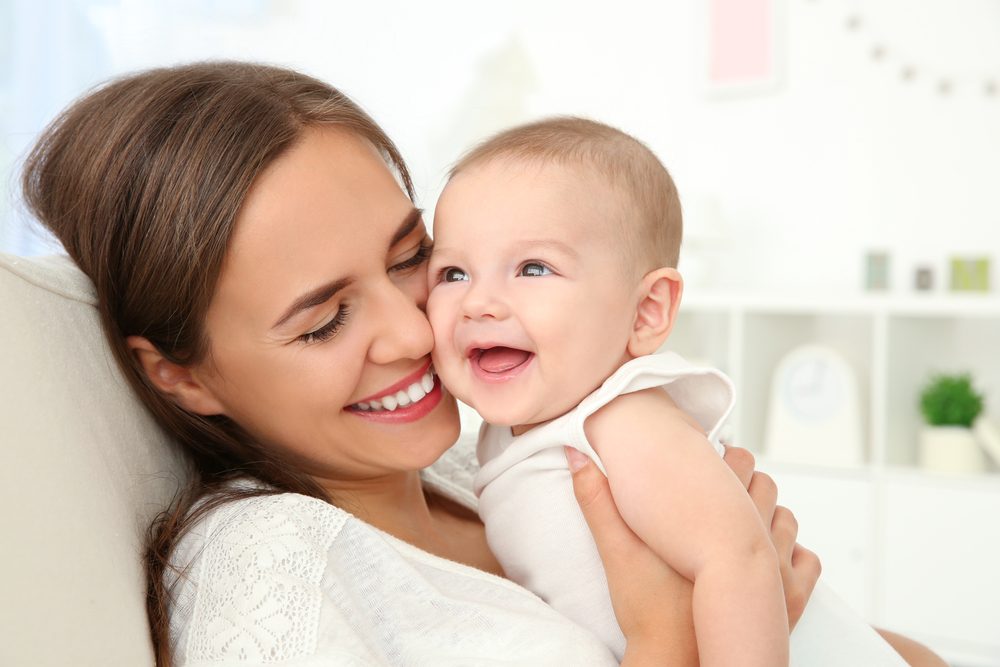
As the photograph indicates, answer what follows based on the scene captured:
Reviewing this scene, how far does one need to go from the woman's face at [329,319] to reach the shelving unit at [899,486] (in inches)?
87.1

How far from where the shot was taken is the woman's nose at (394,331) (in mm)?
1153

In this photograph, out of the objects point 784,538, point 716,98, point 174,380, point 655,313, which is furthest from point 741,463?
point 716,98

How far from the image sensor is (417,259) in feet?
4.14

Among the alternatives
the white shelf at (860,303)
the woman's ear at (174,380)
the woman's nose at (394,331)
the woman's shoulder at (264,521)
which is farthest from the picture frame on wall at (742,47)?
the woman's shoulder at (264,521)

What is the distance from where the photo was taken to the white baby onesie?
113 centimetres

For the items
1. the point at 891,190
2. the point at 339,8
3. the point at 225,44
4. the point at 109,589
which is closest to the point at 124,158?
the point at 109,589

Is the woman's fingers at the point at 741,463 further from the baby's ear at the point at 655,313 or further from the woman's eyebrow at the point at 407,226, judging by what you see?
the woman's eyebrow at the point at 407,226

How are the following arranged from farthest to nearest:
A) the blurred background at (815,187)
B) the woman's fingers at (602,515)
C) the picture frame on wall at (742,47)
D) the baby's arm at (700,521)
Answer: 1. the picture frame on wall at (742,47)
2. the blurred background at (815,187)
3. the woman's fingers at (602,515)
4. the baby's arm at (700,521)

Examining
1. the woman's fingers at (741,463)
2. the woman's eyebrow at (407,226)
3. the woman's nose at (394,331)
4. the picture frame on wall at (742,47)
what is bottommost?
the woman's fingers at (741,463)

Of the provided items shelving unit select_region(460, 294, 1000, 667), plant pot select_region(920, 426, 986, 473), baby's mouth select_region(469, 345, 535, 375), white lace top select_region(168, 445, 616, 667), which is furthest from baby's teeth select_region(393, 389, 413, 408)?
plant pot select_region(920, 426, 986, 473)

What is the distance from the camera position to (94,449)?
0.94 meters

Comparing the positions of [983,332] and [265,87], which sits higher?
[265,87]

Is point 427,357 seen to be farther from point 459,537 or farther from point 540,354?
point 459,537

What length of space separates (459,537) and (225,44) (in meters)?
3.35
